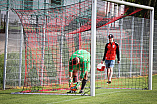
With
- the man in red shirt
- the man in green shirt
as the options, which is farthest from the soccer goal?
the man in red shirt

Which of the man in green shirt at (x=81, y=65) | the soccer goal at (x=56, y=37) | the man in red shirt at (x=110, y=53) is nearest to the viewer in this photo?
the man in green shirt at (x=81, y=65)

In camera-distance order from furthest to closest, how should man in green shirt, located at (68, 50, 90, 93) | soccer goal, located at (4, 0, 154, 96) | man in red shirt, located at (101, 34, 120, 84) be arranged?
man in red shirt, located at (101, 34, 120, 84) < soccer goal, located at (4, 0, 154, 96) < man in green shirt, located at (68, 50, 90, 93)

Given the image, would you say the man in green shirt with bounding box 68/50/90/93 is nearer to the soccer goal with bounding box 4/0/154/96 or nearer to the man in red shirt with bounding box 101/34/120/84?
the soccer goal with bounding box 4/0/154/96

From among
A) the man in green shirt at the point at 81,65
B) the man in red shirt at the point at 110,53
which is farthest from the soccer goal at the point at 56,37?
the man in red shirt at the point at 110,53

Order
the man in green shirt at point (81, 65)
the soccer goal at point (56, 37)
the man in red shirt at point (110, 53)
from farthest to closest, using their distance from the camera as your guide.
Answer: the man in red shirt at point (110, 53) < the soccer goal at point (56, 37) < the man in green shirt at point (81, 65)

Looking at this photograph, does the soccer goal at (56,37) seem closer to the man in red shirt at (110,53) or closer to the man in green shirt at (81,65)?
the man in green shirt at (81,65)

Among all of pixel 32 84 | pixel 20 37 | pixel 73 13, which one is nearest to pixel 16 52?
pixel 20 37

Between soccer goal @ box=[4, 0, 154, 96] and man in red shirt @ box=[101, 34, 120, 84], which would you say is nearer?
soccer goal @ box=[4, 0, 154, 96]

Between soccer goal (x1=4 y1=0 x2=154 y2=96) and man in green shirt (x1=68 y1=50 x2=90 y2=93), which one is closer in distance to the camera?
man in green shirt (x1=68 y1=50 x2=90 y2=93)

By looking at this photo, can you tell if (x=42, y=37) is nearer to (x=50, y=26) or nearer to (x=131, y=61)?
(x=50, y=26)

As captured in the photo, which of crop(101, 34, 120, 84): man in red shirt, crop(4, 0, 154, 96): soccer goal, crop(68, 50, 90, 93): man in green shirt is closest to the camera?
crop(68, 50, 90, 93): man in green shirt

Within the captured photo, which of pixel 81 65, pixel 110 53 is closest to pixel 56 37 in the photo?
pixel 110 53

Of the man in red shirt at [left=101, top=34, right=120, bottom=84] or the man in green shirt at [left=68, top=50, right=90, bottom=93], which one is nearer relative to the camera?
the man in green shirt at [left=68, top=50, right=90, bottom=93]

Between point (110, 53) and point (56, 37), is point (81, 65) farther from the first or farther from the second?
point (56, 37)
